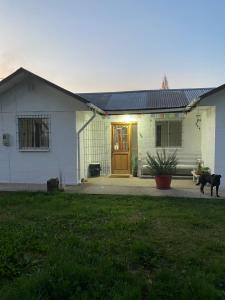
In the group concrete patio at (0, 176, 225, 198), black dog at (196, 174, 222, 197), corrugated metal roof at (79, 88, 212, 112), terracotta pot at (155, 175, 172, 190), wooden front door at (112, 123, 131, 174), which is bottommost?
concrete patio at (0, 176, 225, 198)

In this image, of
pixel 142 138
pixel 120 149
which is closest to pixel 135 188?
pixel 120 149

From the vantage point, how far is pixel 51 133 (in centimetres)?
1153

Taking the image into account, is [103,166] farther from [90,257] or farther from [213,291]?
[213,291]

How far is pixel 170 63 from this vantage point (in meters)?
17.9

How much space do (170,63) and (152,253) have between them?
49.5ft

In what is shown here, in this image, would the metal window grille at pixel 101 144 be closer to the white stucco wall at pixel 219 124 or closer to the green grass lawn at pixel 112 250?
the white stucco wall at pixel 219 124

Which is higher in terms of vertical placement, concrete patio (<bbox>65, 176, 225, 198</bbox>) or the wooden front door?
the wooden front door

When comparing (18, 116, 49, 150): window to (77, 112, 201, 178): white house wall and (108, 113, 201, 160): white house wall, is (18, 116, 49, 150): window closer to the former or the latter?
(77, 112, 201, 178): white house wall

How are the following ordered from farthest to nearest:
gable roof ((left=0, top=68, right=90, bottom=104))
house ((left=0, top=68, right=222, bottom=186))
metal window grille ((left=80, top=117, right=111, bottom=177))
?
metal window grille ((left=80, top=117, right=111, bottom=177)) < house ((left=0, top=68, right=222, bottom=186)) < gable roof ((left=0, top=68, right=90, bottom=104))

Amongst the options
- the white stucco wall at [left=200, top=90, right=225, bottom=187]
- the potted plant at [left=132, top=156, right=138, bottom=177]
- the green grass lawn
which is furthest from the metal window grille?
the green grass lawn

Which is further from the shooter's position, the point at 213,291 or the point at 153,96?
the point at 153,96

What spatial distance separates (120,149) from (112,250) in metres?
9.33

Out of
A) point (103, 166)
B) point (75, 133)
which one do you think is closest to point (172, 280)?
point (75, 133)

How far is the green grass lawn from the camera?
11.6ft
